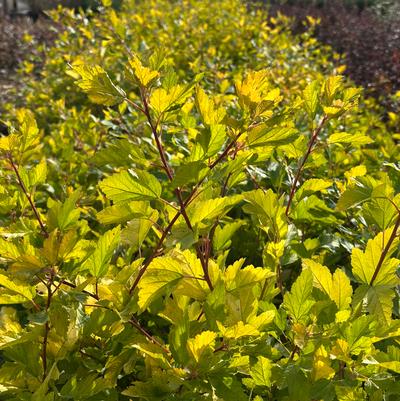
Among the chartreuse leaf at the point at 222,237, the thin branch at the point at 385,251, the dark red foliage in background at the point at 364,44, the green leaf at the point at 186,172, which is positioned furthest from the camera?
the dark red foliage in background at the point at 364,44

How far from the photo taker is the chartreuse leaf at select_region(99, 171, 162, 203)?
944 mm

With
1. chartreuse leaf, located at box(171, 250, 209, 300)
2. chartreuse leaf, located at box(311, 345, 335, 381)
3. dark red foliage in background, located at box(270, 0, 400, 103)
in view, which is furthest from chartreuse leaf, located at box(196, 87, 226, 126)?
dark red foliage in background, located at box(270, 0, 400, 103)

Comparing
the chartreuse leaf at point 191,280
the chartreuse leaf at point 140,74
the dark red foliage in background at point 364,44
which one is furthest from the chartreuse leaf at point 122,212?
the dark red foliage in background at point 364,44

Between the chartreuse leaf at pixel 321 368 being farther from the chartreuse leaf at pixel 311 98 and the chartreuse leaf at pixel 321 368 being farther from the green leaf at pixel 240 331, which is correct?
the chartreuse leaf at pixel 311 98

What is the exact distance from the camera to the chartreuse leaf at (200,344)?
92cm

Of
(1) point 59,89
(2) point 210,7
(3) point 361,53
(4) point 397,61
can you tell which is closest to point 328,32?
(3) point 361,53

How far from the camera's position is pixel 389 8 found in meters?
13.1

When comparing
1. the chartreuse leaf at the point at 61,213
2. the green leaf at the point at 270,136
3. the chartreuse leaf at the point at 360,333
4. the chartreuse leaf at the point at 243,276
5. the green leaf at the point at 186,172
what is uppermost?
the green leaf at the point at 270,136

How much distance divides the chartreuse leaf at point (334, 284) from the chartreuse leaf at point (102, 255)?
0.37m

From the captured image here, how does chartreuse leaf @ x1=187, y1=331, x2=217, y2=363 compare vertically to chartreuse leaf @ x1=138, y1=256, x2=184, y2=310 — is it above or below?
below

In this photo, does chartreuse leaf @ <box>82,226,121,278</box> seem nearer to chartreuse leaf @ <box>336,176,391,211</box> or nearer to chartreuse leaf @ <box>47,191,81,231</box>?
chartreuse leaf @ <box>47,191,81,231</box>

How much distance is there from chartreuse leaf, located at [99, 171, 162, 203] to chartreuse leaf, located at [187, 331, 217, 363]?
0.82 feet

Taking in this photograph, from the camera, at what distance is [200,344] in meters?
0.93

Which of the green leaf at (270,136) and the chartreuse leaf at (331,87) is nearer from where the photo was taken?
the green leaf at (270,136)
